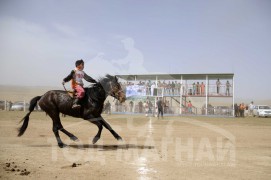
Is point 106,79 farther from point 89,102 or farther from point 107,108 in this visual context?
point 107,108

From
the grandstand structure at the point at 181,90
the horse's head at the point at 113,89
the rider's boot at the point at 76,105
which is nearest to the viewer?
the rider's boot at the point at 76,105

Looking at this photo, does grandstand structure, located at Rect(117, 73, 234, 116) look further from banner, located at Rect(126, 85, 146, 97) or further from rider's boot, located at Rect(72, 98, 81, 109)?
rider's boot, located at Rect(72, 98, 81, 109)

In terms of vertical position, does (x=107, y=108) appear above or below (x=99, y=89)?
below

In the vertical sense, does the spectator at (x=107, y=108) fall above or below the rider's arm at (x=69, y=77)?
below

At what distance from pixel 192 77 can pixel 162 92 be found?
4.71 metres

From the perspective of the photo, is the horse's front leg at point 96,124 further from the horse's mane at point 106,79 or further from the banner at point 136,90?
the banner at point 136,90

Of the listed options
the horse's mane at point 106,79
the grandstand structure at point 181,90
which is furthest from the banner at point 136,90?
the horse's mane at point 106,79

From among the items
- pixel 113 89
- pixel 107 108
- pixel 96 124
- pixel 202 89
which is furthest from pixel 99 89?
pixel 202 89

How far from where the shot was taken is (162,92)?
40531 millimetres

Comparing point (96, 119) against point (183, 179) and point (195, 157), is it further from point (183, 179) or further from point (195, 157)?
point (183, 179)

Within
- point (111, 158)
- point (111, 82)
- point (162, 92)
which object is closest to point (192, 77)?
point (162, 92)

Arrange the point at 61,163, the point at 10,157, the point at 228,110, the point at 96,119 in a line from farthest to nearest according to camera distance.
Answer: the point at 228,110 → the point at 96,119 → the point at 10,157 → the point at 61,163

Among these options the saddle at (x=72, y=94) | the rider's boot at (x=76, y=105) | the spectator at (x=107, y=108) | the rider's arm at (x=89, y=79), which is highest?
the rider's arm at (x=89, y=79)

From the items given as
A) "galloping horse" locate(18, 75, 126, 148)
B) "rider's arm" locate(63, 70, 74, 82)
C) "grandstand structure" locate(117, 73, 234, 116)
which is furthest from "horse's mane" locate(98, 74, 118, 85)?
"grandstand structure" locate(117, 73, 234, 116)
